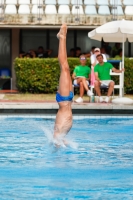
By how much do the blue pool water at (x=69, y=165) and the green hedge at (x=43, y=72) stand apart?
7.75 metres

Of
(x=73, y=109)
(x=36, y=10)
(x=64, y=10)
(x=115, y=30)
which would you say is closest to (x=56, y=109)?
(x=73, y=109)

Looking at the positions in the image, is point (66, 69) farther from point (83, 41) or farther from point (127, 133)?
point (83, 41)

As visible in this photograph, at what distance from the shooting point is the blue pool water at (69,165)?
7258 millimetres

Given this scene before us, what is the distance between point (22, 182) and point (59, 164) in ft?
4.09

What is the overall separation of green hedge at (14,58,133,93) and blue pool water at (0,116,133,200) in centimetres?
775

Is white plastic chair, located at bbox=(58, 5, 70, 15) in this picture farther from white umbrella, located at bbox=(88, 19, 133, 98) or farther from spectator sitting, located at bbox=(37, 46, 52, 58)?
white umbrella, located at bbox=(88, 19, 133, 98)

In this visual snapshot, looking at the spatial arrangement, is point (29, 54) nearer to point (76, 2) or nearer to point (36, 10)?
point (36, 10)

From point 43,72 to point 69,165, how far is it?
12.6 meters

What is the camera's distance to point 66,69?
875 centimetres

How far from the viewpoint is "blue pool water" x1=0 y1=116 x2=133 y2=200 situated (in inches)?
286

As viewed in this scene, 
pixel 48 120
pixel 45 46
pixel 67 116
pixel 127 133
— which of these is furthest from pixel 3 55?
pixel 67 116

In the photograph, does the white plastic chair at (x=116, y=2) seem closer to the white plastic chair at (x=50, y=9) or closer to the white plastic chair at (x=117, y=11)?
the white plastic chair at (x=117, y=11)

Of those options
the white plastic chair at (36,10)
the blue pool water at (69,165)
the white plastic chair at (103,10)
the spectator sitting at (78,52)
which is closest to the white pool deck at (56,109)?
the blue pool water at (69,165)

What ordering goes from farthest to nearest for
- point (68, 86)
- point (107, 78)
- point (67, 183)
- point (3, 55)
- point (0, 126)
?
point (3, 55), point (107, 78), point (0, 126), point (68, 86), point (67, 183)
